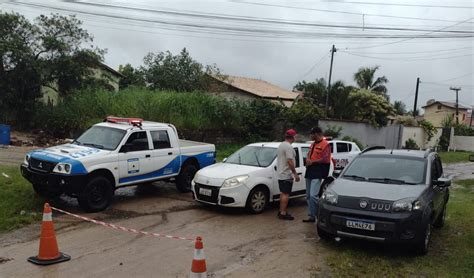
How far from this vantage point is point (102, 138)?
10398 mm

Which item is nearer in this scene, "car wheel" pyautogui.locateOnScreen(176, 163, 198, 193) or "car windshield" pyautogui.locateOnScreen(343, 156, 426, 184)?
"car windshield" pyautogui.locateOnScreen(343, 156, 426, 184)

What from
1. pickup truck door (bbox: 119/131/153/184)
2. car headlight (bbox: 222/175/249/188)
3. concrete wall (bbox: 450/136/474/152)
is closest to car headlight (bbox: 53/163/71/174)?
pickup truck door (bbox: 119/131/153/184)

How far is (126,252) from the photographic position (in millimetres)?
6828

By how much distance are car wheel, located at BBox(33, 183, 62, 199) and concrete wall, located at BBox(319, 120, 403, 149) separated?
736 inches

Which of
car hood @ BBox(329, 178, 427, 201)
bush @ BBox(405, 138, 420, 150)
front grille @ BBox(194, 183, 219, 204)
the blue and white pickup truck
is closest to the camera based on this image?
car hood @ BBox(329, 178, 427, 201)

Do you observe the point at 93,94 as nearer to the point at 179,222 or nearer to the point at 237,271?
the point at 179,222

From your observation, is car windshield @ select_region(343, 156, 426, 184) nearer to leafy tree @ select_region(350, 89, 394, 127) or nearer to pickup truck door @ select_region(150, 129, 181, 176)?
pickup truck door @ select_region(150, 129, 181, 176)

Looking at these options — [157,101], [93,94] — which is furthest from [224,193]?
[93,94]

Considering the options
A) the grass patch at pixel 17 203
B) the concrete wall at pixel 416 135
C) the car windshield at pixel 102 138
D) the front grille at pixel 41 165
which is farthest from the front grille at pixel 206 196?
the concrete wall at pixel 416 135

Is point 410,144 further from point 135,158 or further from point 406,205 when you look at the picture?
point 406,205

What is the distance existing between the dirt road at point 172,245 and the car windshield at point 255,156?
1.08 metres

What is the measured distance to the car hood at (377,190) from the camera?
6.85 m

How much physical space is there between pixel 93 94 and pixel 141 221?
48.2 feet

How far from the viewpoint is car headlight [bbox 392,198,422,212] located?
21.8ft
